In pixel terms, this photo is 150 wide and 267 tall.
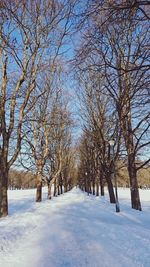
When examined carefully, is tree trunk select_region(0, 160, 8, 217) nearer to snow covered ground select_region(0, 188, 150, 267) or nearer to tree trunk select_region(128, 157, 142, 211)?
snow covered ground select_region(0, 188, 150, 267)

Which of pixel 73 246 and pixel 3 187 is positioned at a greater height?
pixel 3 187

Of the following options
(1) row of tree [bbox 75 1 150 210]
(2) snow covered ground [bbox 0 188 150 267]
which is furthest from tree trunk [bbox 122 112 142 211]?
(2) snow covered ground [bbox 0 188 150 267]

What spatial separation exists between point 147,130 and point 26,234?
11.2 metres

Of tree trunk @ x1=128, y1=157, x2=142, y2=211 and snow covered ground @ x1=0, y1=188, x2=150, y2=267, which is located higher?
tree trunk @ x1=128, y1=157, x2=142, y2=211

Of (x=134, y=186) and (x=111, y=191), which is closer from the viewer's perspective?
(x=134, y=186)

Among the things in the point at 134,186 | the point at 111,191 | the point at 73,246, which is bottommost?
the point at 73,246

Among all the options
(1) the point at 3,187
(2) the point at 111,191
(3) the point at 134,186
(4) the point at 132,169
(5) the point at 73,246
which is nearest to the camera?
(5) the point at 73,246

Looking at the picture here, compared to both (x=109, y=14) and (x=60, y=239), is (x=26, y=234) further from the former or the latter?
(x=109, y=14)

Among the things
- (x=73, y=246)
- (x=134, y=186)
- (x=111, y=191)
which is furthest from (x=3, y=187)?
(x=111, y=191)

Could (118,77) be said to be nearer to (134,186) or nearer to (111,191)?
(134,186)

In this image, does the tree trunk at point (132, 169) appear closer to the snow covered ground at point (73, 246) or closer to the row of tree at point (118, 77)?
the row of tree at point (118, 77)

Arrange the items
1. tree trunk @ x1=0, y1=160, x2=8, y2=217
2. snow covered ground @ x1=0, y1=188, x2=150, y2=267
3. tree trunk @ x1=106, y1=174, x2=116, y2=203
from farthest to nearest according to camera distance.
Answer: tree trunk @ x1=106, y1=174, x2=116, y2=203 → tree trunk @ x1=0, y1=160, x2=8, y2=217 → snow covered ground @ x1=0, y1=188, x2=150, y2=267

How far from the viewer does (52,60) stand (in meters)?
18.1

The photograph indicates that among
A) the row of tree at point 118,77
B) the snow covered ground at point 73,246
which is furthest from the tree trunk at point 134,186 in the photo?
the snow covered ground at point 73,246
